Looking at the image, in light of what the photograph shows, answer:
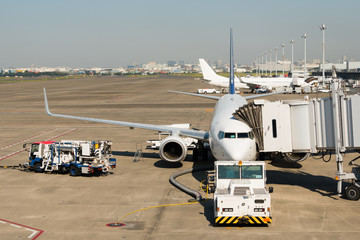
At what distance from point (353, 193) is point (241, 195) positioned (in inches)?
278

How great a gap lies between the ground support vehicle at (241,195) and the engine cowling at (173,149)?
865 centimetres

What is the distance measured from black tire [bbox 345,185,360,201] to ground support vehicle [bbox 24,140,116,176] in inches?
587

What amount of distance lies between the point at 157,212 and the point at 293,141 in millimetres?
8471

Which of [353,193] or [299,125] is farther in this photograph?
[299,125]

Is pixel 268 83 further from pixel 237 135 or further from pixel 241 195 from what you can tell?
pixel 241 195

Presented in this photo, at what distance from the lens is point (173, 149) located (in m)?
30.1

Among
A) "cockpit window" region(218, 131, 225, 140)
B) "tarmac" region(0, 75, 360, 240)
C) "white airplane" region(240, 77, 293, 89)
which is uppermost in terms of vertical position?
"white airplane" region(240, 77, 293, 89)

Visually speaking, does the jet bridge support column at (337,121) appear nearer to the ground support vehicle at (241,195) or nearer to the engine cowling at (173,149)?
the ground support vehicle at (241,195)

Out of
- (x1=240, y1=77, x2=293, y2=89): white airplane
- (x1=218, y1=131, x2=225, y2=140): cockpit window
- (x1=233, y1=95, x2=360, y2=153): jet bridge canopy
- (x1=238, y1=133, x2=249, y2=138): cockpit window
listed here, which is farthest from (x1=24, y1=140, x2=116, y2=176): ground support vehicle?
(x1=240, y1=77, x2=293, y2=89): white airplane

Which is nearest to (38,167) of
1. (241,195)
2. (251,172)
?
(251,172)

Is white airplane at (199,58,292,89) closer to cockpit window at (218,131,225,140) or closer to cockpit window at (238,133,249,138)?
cockpit window at (218,131,225,140)

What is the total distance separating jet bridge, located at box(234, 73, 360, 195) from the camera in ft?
72.7

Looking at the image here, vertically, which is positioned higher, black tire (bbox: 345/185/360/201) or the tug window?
the tug window

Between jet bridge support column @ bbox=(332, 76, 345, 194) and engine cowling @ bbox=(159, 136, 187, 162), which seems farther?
engine cowling @ bbox=(159, 136, 187, 162)
